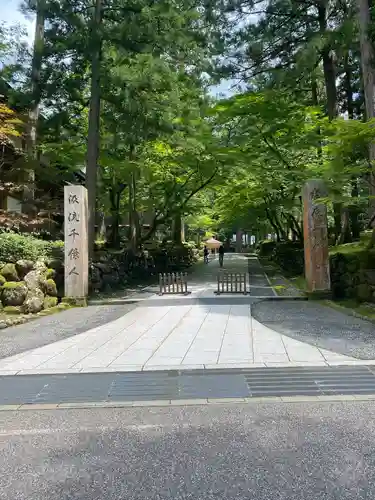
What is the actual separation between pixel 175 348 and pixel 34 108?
12.1 meters

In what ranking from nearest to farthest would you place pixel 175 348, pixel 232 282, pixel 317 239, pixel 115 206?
pixel 175 348
pixel 317 239
pixel 232 282
pixel 115 206

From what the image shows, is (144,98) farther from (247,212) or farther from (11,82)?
(247,212)

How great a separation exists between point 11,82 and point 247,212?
62.0 feet

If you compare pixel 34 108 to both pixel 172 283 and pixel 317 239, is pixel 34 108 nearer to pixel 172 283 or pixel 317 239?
pixel 172 283

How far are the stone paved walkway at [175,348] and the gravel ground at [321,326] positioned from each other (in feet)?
0.73

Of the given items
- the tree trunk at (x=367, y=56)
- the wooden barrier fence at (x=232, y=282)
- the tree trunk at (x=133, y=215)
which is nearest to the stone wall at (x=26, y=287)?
the wooden barrier fence at (x=232, y=282)

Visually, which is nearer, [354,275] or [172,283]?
[354,275]

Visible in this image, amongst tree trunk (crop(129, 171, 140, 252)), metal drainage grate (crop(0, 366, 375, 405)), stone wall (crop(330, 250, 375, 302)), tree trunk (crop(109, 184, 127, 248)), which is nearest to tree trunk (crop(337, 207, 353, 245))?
stone wall (crop(330, 250, 375, 302))

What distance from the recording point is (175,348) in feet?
23.4

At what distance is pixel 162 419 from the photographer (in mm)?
4191

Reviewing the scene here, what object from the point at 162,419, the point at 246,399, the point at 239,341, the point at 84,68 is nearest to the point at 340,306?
the point at 239,341

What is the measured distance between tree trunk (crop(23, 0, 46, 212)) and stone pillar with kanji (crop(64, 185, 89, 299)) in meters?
3.36

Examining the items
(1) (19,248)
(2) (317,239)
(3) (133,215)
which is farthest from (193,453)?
(3) (133,215)

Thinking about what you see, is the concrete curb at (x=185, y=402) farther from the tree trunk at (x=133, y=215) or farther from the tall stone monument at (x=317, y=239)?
the tree trunk at (x=133, y=215)
